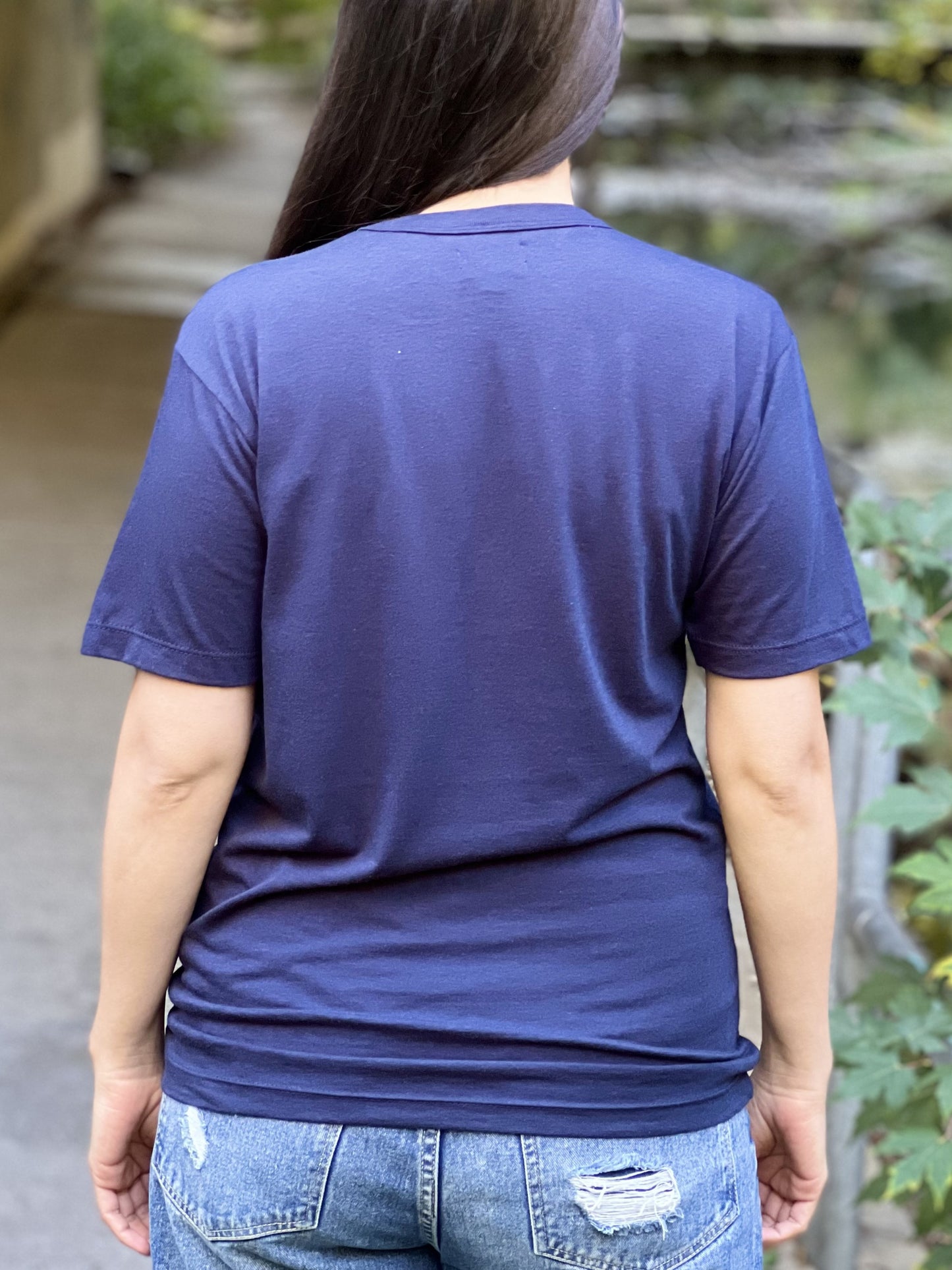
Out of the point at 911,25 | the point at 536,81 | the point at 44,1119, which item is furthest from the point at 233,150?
the point at 536,81

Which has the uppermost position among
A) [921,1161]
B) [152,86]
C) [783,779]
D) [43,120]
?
[783,779]

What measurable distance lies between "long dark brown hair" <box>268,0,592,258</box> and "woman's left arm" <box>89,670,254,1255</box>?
43 cm

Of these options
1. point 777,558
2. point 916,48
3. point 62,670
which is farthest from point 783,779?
point 916,48

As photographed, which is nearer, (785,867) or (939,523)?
(785,867)

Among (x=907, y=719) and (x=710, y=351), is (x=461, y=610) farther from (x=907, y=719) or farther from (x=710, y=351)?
(x=907, y=719)

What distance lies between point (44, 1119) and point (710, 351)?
232 centimetres

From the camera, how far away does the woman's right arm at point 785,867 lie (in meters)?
→ 1.34

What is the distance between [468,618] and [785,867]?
0.38 metres

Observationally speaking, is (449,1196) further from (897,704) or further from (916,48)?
(916,48)

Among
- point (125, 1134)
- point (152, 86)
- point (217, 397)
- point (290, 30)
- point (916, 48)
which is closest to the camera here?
point (217, 397)

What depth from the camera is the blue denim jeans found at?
1.22m

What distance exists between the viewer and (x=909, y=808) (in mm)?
2174

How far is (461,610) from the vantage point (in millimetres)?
1210

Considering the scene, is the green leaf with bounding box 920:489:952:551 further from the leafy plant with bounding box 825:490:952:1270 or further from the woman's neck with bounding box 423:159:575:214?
the woman's neck with bounding box 423:159:575:214
